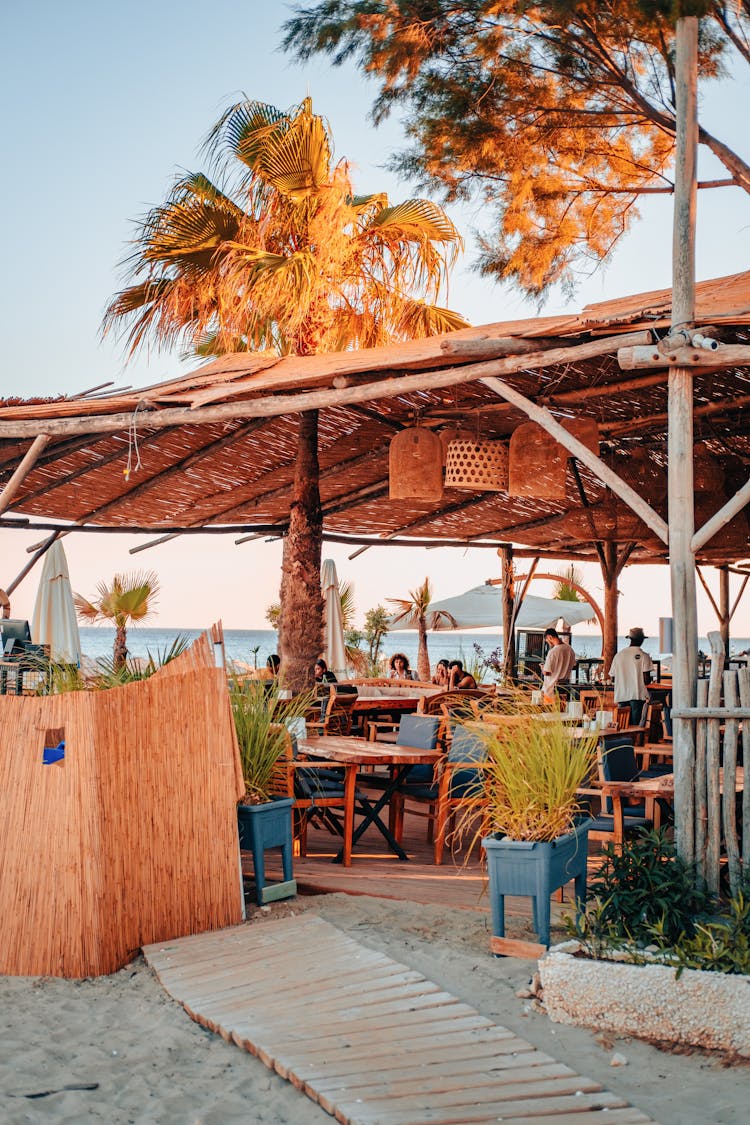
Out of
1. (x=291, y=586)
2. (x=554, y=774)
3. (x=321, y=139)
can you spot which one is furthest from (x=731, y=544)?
(x=554, y=774)

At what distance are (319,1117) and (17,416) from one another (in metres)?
5.80

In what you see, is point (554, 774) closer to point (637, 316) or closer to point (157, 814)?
point (157, 814)

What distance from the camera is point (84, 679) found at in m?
5.09

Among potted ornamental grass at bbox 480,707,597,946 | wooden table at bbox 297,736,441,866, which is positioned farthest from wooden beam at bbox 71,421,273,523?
potted ornamental grass at bbox 480,707,597,946

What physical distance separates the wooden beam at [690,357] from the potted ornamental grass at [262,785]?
89.9 inches

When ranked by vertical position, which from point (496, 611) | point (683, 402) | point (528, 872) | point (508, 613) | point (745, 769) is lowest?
point (528, 872)

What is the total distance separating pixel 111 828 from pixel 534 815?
1648mm

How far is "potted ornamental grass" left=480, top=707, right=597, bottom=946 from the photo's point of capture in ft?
13.4

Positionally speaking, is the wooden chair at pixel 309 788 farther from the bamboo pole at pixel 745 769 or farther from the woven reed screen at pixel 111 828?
the bamboo pole at pixel 745 769

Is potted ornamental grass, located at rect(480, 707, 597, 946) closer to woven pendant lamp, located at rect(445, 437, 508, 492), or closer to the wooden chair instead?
the wooden chair

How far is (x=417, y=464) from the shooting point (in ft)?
23.0

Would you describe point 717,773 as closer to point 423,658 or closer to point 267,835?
point 267,835

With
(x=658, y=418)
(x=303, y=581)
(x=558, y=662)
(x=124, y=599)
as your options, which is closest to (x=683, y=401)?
(x=658, y=418)

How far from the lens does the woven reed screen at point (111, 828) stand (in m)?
4.19
